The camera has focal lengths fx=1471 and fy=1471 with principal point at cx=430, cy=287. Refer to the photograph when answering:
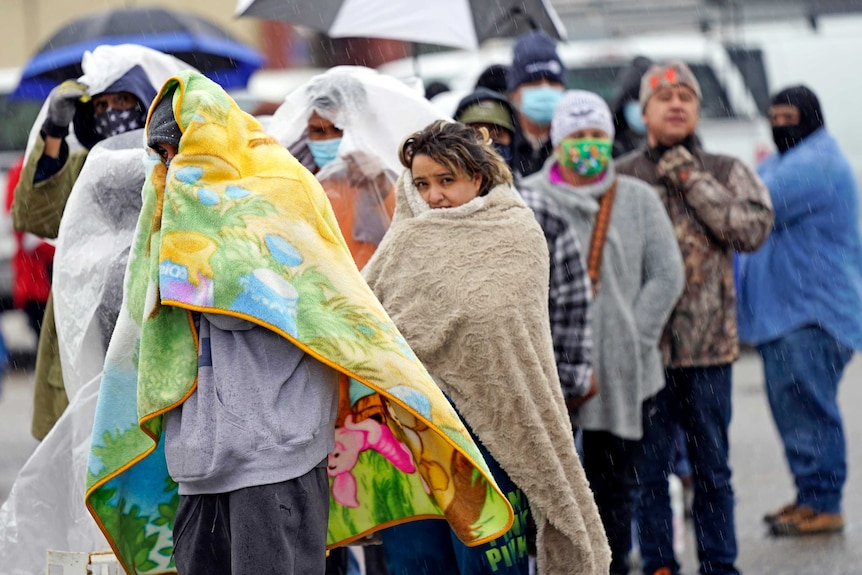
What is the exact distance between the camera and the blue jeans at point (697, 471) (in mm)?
6145

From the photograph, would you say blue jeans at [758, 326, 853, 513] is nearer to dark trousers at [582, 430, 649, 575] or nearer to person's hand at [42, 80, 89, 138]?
dark trousers at [582, 430, 649, 575]

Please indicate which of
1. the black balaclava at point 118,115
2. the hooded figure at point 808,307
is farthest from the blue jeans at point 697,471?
the black balaclava at point 118,115

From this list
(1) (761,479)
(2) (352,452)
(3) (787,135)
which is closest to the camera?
(2) (352,452)

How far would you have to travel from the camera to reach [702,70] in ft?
53.7

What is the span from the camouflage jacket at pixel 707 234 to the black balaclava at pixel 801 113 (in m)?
1.23

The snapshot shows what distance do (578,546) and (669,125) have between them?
8.20ft

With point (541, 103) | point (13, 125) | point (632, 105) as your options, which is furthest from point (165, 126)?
point (13, 125)

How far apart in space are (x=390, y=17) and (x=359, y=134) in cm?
193

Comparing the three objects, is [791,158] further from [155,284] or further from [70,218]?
[155,284]

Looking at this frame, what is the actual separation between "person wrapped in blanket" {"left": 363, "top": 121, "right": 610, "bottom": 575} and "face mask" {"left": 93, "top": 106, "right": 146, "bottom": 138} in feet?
4.46

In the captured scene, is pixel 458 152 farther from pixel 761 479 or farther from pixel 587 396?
pixel 761 479

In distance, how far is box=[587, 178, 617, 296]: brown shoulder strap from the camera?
6109mm

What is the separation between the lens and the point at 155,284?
3984 millimetres

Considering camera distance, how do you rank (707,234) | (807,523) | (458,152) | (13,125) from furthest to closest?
1. (13,125)
2. (807,523)
3. (707,234)
4. (458,152)
